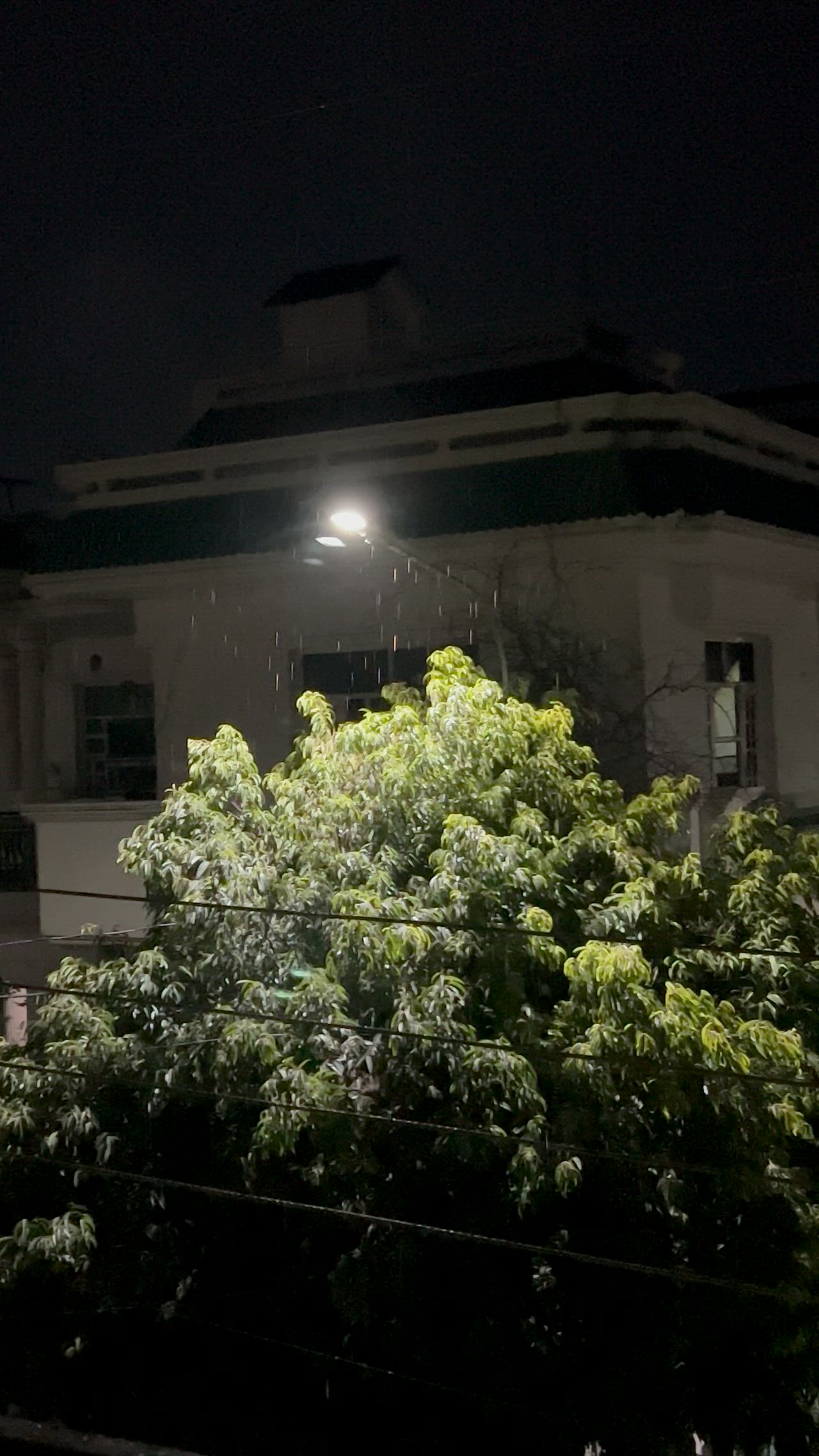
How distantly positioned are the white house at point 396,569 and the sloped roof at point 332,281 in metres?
0.04

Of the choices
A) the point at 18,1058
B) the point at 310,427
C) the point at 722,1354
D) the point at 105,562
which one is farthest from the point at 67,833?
the point at 722,1354

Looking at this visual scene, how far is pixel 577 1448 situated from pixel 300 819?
2125mm

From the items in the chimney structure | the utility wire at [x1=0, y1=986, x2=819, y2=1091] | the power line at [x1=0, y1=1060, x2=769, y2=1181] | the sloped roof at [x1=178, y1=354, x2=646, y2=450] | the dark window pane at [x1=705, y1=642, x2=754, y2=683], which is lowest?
the power line at [x1=0, y1=1060, x2=769, y2=1181]

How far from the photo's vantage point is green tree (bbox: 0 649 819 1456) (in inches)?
159

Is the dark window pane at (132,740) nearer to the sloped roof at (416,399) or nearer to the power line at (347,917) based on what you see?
the sloped roof at (416,399)

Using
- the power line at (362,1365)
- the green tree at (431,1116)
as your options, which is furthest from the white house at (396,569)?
the power line at (362,1365)

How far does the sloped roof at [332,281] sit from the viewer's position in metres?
9.95

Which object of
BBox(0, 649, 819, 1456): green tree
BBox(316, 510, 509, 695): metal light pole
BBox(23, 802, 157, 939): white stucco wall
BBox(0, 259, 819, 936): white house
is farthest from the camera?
BBox(23, 802, 157, 939): white stucco wall

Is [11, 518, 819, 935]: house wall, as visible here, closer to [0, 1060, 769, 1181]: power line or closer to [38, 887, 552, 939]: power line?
[38, 887, 552, 939]: power line

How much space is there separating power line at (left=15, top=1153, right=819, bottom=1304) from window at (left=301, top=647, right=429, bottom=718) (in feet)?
12.4

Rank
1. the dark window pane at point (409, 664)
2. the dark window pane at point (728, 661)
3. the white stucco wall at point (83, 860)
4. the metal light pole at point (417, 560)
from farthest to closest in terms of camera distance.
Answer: the white stucco wall at point (83, 860) < the dark window pane at point (409, 664) < the dark window pane at point (728, 661) < the metal light pole at point (417, 560)

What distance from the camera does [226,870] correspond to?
14.8 feet

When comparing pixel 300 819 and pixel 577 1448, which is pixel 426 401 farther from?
pixel 577 1448

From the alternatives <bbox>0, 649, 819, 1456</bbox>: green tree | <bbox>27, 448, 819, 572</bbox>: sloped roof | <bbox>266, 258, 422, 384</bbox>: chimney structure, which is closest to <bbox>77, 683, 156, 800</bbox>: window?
<bbox>27, 448, 819, 572</bbox>: sloped roof
